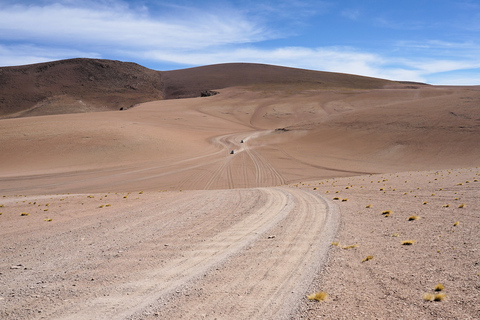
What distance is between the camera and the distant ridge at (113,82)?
355ft

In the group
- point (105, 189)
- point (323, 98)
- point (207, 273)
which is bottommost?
point (105, 189)

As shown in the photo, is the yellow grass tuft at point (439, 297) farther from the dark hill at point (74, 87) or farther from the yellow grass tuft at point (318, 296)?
the dark hill at point (74, 87)

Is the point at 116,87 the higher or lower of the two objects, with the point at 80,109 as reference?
higher

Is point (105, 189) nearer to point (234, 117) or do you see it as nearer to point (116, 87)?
point (234, 117)

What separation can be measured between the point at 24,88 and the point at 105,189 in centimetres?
11609

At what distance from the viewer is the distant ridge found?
108062mm

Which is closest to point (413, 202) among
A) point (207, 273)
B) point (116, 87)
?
point (207, 273)

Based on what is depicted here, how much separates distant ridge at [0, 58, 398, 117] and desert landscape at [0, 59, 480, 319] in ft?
237

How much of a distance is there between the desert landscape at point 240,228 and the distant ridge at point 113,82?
72.3 meters

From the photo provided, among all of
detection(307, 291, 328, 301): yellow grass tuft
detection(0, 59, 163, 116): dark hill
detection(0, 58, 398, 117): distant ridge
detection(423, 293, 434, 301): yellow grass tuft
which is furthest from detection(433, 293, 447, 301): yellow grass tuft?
detection(0, 59, 163, 116): dark hill

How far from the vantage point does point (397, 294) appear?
577 centimetres

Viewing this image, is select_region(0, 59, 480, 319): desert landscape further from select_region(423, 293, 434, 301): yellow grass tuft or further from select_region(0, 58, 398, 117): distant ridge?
select_region(0, 58, 398, 117): distant ridge

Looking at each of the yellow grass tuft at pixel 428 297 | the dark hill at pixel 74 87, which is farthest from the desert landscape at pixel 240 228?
the dark hill at pixel 74 87

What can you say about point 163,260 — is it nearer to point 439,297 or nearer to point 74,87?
point 439,297
